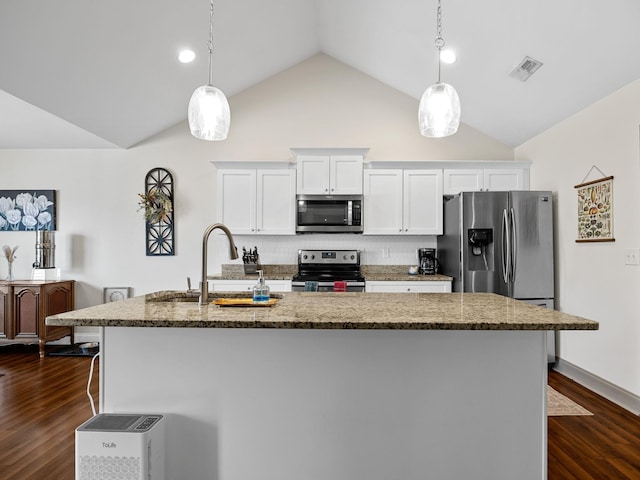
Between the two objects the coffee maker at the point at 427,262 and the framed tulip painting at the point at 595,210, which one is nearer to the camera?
the framed tulip painting at the point at 595,210

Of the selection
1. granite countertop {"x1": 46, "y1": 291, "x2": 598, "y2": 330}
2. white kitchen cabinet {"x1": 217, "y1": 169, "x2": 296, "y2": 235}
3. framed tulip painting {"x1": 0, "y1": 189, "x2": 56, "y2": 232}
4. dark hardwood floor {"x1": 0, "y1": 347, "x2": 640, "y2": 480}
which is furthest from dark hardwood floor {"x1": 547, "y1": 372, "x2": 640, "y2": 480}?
framed tulip painting {"x1": 0, "y1": 189, "x2": 56, "y2": 232}

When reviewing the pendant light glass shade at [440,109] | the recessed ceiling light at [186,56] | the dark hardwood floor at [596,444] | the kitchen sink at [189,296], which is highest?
the recessed ceiling light at [186,56]

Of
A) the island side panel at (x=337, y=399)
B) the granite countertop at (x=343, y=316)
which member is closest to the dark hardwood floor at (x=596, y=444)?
the island side panel at (x=337, y=399)

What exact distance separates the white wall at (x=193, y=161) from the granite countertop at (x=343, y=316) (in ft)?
9.71

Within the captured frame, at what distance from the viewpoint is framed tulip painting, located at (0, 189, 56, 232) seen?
5.01 meters

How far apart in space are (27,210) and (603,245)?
604 cm

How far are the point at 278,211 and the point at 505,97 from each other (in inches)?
99.5

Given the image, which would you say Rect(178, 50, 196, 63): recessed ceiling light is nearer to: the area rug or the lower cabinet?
the lower cabinet

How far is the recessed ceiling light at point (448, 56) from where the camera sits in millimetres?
3748

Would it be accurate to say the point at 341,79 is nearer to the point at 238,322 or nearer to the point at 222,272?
the point at 222,272

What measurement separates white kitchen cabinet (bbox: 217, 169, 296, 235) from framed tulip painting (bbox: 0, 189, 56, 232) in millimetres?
2164

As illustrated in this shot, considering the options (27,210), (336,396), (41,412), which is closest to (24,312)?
(27,210)

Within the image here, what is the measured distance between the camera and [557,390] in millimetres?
3482

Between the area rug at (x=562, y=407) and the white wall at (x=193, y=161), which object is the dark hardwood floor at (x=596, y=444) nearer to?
the area rug at (x=562, y=407)
